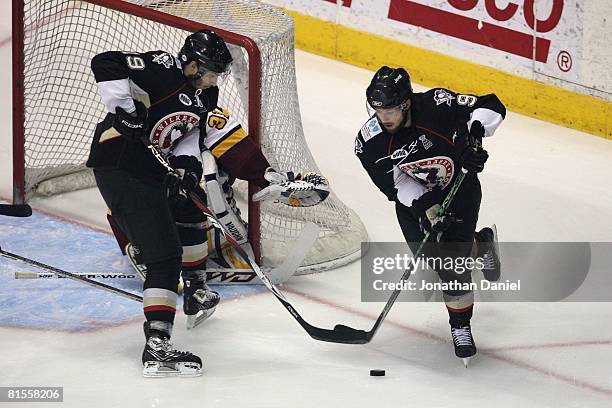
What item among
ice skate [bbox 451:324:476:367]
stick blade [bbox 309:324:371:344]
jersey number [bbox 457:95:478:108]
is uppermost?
jersey number [bbox 457:95:478:108]

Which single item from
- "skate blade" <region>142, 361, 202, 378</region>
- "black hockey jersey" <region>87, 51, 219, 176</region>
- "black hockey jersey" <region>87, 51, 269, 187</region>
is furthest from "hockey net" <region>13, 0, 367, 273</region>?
"skate blade" <region>142, 361, 202, 378</region>

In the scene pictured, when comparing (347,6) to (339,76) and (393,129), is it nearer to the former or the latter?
(339,76)

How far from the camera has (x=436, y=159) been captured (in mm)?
4379

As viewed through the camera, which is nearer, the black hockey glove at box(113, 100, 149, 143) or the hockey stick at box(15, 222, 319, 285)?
the black hockey glove at box(113, 100, 149, 143)

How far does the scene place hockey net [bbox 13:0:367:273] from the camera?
5.11 m

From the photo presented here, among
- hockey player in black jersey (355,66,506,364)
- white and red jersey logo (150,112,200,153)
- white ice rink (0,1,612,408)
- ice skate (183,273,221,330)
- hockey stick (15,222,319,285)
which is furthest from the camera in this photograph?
hockey stick (15,222,319,285)

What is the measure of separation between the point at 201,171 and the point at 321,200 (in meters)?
0.51

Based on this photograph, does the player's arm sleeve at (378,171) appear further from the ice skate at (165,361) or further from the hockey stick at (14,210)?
the hockey stick at (14,210)

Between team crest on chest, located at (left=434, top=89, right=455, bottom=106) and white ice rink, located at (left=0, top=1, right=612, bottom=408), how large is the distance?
2.50 feet

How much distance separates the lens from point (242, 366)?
4363mm

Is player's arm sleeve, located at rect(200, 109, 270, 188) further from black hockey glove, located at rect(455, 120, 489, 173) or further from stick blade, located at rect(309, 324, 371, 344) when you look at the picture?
black hockey glove, located at rect(455, 120, 489, 173)

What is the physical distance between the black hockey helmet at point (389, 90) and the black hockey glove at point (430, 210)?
0.33 m

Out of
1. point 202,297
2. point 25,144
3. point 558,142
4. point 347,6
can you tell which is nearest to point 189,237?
point 202,297

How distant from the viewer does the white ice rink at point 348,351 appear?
416cm
